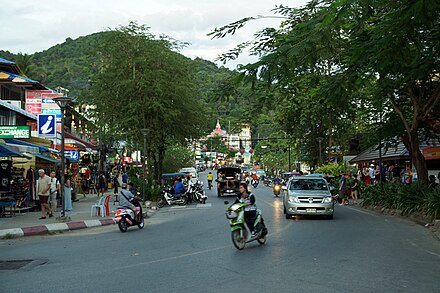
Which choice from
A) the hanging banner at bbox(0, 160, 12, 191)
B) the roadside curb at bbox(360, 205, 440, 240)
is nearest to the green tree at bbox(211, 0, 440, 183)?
the roadside curb at bbox(360, 205, 440, 240)

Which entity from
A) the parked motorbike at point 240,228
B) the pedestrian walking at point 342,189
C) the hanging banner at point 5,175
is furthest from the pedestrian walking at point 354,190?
the parked motorbike at point 240,228

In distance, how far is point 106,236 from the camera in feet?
56.0

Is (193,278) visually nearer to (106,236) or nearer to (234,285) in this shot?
(234,285)

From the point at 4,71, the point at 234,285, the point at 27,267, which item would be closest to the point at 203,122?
the point at 4,71

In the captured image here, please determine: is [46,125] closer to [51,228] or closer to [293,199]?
[51,228]

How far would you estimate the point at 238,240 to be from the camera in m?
12.8

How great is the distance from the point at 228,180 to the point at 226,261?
30.2 metres

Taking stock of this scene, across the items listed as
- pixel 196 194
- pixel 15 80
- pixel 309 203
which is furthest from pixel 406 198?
pixel 15 80

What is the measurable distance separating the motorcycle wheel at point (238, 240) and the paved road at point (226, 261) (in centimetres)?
19

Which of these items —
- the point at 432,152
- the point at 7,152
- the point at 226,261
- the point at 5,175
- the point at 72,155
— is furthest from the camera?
the point at 72,155

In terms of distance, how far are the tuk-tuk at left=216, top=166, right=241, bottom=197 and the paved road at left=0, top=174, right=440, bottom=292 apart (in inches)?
896

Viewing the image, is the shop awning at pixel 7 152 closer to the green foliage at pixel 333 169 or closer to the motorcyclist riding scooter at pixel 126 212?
the motorcyclist riding scooter at pixel 126 212

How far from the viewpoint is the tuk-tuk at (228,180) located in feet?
135

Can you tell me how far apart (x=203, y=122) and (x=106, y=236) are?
21525mm
